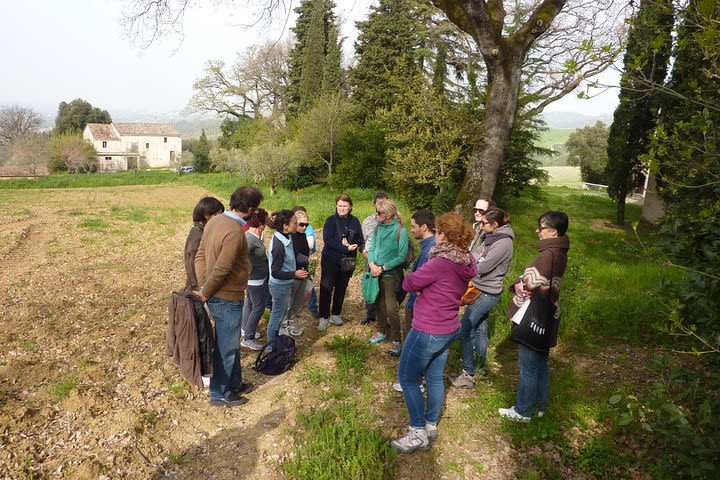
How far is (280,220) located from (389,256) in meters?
1.37

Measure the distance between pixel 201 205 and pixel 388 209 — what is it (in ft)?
6.70

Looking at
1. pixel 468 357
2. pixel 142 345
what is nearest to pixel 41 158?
pixel 142 345

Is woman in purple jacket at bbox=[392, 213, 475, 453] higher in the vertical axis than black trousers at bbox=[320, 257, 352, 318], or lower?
higher

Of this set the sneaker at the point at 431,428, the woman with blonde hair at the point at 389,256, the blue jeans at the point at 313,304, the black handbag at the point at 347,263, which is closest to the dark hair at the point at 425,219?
the woman with blonde hair at the point at 389,256

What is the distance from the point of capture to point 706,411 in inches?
91.4

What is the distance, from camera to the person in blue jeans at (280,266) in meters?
4.89

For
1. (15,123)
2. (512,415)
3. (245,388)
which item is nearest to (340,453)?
(245,388)

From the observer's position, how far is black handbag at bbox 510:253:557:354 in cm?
337

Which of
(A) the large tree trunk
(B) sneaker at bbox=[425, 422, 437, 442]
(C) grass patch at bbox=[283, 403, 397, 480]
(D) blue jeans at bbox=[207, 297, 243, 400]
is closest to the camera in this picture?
(C) grass patch at bbox=[283, 403, 397, 480]

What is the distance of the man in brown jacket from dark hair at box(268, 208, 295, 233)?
3.14ft

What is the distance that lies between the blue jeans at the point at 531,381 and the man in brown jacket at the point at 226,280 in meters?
2.60

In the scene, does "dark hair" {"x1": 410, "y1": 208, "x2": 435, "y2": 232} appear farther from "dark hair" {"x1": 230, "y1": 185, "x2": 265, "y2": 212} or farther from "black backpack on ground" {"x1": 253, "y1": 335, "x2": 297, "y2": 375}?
"black backpack on ground" {"x1": 253, "y1": 335, "x2": 297, "y2": 375}

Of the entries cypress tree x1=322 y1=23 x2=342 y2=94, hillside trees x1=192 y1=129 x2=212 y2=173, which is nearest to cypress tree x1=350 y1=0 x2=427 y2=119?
cypress tree x1=322 y1=23 x2=342 y2=94

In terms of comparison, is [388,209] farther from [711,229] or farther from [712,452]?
[712,452]
